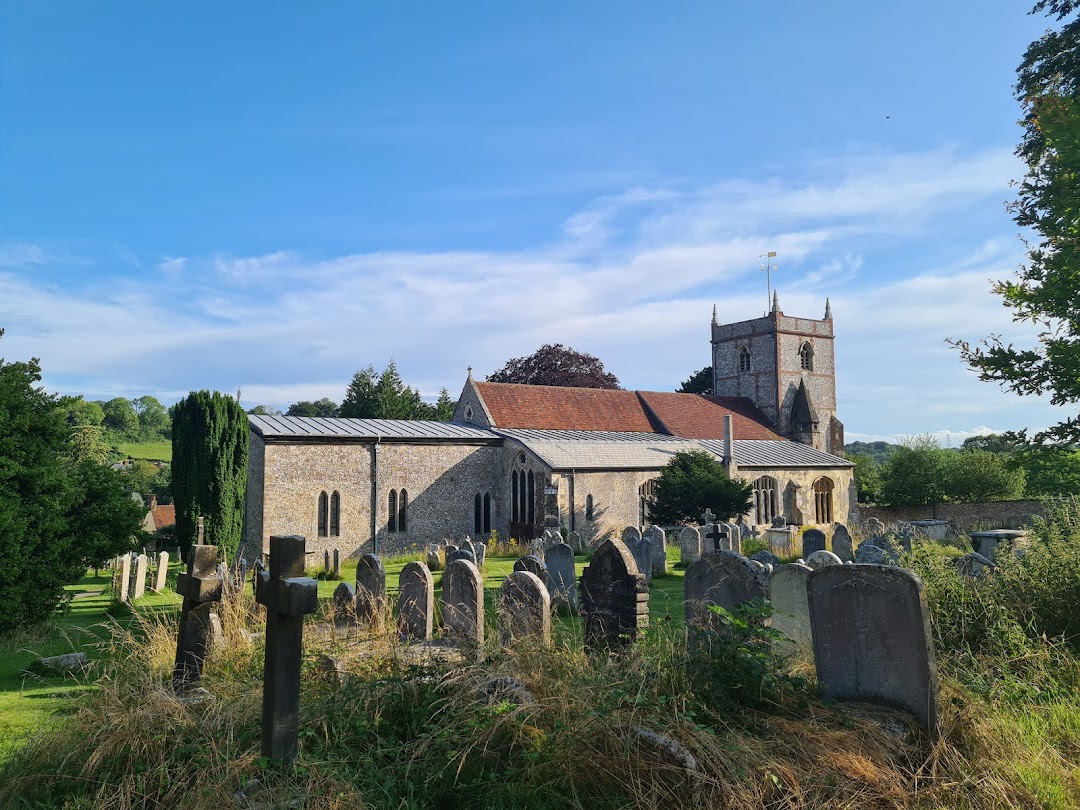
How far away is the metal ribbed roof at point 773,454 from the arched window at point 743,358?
6.79 m

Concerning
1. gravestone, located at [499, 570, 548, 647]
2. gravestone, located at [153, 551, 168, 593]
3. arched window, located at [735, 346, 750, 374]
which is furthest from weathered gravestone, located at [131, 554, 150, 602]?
arched window, located at [735, 346, 750, 374]

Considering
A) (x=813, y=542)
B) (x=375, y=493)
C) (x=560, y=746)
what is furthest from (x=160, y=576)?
(x=813, y=542)

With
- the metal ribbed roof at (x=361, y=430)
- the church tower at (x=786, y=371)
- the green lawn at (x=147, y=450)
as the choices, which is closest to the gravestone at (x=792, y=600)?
the metal ribbed roof at (x=361, y=430)

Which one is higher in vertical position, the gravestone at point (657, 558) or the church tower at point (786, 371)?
the church tower at point (786, 371)

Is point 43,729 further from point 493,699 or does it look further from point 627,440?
point 627,440

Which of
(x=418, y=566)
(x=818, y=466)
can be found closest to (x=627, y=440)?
(x=818, y=466)

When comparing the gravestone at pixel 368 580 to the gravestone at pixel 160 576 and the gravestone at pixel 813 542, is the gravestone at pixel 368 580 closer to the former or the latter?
the gravestone at pixel 160 576

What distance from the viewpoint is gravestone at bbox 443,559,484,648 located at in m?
7.11

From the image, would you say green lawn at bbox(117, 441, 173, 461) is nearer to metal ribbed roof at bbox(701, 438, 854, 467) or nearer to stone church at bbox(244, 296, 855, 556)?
stone church at bbox(244, 296, 855, 556)

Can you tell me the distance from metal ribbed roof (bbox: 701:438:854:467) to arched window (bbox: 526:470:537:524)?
891 cm

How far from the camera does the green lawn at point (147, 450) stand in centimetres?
6619

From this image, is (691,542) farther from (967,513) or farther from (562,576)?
(967,513)

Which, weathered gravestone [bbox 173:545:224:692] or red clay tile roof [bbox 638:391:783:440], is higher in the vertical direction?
red clay tile roof [bbox 638:391:783:440]

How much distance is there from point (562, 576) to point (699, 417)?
2544cm
